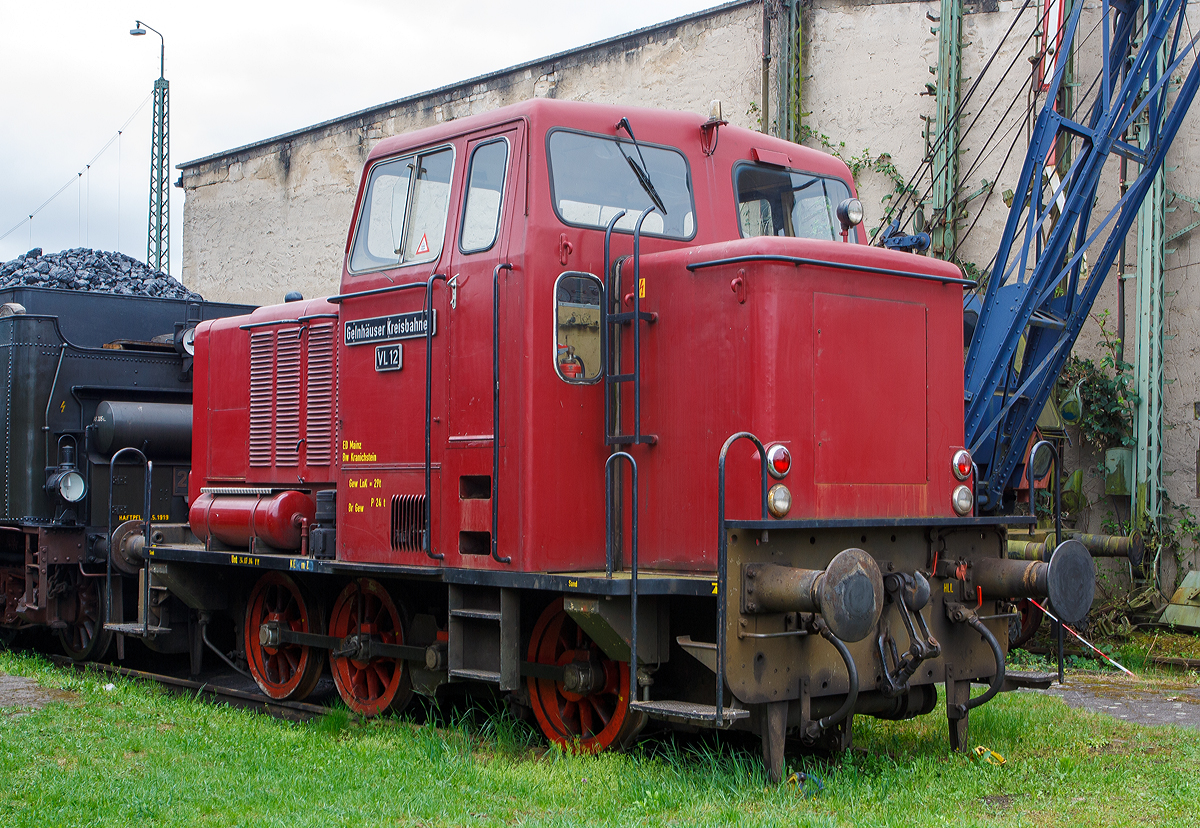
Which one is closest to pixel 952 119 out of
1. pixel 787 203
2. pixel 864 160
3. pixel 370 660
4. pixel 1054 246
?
pixel 864 160

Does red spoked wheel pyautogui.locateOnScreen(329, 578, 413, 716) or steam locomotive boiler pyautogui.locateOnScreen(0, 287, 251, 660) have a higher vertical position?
steam locomotive boiler pyautogui.locateOnScreen(0, 287, 251, 660)

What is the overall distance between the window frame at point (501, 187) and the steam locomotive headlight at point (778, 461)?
1844 mm

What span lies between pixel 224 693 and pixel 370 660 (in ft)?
5.24

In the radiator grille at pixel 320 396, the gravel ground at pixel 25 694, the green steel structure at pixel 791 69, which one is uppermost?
the green steel structure at pixel 791 69

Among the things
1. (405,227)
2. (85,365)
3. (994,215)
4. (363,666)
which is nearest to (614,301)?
(405,227)

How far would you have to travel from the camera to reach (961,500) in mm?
6734

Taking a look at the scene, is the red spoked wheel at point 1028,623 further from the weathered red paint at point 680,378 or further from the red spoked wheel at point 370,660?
the red spoked wheel at point 370,660

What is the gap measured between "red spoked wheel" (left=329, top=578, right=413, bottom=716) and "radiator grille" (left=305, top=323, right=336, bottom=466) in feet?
3.32

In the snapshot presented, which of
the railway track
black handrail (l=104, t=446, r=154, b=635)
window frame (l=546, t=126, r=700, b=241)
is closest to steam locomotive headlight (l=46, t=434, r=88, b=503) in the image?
black handrail (l=104, t=446, r=154, b=635)

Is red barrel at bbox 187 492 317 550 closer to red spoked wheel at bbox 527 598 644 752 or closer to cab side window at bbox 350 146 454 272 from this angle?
cab side window at bbox 350 146 454 272

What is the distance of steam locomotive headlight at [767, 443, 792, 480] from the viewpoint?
593 cm

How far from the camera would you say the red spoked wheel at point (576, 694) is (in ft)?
20.8

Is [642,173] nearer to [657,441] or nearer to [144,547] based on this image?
[657,441]

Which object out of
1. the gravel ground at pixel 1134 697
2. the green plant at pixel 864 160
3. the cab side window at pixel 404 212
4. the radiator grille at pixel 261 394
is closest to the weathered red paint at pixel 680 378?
the cab side window at pixel 404 212
